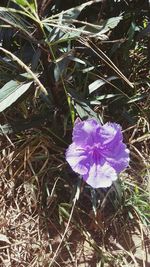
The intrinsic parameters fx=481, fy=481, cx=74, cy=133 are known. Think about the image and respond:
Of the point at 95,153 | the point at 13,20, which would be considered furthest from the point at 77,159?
the point at 13,20

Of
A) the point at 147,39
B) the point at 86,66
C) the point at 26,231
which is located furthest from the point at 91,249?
the point at 147,39

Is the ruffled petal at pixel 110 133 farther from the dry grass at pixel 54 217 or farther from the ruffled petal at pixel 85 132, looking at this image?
the dry grass at pixel 54 217

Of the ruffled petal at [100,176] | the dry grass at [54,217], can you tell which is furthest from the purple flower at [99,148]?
the dry grass at [54,217]

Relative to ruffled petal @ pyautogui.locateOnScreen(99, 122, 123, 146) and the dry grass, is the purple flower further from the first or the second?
the dry grass

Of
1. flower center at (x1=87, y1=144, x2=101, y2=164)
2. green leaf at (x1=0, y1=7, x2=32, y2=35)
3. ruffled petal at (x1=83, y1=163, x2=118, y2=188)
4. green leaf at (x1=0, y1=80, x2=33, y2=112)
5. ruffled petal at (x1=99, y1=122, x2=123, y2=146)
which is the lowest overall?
ruffled petal at (x1=83, y1=163, x2=118, y2=188)

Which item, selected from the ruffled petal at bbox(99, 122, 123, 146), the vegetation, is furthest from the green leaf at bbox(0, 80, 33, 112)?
the ruffled petal at bbox(99, 122, 123, 146)

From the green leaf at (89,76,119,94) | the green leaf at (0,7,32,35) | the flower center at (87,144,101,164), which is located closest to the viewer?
the green leaf at (0,7,32,35)
